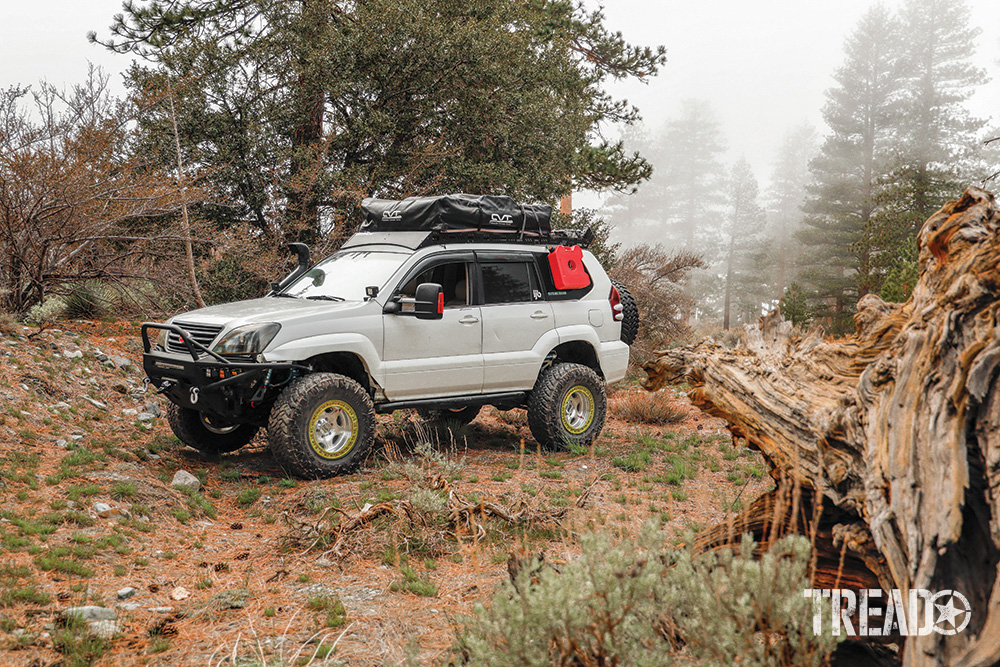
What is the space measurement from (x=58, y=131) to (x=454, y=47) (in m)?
6.49

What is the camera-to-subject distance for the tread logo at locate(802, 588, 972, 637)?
2.44 m

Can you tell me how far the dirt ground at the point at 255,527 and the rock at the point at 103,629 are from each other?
0.06 feet

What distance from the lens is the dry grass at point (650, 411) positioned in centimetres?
1091

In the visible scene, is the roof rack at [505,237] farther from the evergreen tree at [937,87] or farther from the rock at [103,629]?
the evergreen tree at [937,87]

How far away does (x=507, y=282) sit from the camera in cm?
834

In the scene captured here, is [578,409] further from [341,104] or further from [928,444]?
[341,104]

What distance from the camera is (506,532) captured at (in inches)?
211

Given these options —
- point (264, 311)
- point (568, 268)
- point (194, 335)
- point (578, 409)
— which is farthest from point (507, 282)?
point (194, 335)

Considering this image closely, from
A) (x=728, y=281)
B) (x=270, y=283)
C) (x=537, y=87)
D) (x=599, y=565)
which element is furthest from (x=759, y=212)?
(x=599, y=565)

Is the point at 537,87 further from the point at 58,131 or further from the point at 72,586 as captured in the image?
the point at 72,586

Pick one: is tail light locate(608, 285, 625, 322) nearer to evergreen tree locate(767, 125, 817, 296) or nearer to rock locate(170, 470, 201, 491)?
rock locate(170, 470, 201, 491)

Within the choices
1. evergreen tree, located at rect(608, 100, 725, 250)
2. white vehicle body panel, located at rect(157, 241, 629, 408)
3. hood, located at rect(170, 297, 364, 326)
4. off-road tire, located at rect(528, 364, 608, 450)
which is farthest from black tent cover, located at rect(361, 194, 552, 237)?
evergreen tree, located at rect(608, 100, 725, 250)

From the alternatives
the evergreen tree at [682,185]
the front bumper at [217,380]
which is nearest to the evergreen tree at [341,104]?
the front bumper at [217,380]

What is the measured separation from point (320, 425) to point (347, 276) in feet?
5.65
